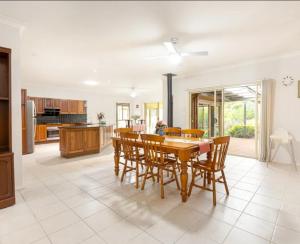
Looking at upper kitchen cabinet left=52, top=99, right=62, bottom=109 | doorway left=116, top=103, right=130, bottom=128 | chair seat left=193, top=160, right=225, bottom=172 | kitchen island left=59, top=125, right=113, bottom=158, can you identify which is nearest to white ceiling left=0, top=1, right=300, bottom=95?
kitchen island left=59, top=125, right=113, bottom=158

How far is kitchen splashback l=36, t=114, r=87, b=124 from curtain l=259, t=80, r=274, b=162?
7774mm

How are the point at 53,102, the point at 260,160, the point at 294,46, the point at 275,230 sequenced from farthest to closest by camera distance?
the point at 53,102
the point at 260,160
the point at 294,46
the point at 275,230

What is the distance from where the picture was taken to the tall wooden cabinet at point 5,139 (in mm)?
2246

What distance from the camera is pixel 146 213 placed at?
7.10ft

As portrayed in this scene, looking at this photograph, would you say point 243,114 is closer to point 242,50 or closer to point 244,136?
point 244,136

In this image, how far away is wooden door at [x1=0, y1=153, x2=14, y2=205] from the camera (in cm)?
223

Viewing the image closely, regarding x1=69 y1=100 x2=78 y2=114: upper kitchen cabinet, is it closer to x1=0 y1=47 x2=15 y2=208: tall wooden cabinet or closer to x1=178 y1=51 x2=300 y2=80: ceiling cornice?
x1=178 y1=51 x2=300 y2=80: ceiling cornice

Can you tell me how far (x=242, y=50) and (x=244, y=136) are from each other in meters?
5.17

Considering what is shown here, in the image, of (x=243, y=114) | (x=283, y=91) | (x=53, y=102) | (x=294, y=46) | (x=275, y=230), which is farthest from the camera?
(x=53, y=102)

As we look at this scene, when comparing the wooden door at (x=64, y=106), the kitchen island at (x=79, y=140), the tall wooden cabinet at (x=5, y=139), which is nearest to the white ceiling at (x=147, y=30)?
the tall wooden cabinet at (x=5, y=139)

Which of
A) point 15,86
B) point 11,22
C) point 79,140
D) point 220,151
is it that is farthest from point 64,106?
point 220,151

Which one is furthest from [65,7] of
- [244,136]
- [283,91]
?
[244,136]

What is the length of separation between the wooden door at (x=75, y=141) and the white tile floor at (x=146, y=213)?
57.9 inches

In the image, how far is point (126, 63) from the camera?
15.3 ft
